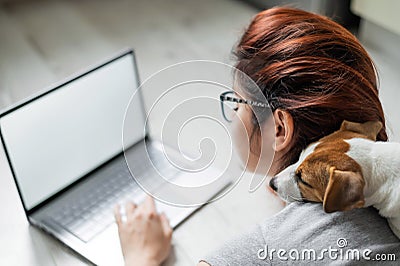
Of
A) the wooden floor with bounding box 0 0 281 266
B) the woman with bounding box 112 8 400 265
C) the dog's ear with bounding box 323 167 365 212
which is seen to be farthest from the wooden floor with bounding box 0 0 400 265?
the dog's ear with bounding box 323 167 365 212

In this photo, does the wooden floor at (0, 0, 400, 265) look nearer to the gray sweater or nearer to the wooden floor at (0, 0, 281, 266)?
the wooden floor at (0, 0, 281, 266)

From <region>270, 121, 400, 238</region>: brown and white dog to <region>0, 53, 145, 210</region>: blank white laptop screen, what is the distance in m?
0.49

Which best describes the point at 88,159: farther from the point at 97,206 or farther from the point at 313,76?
the point at 313,76

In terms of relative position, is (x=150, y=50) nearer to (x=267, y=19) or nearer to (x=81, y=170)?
(x=81, y=170)

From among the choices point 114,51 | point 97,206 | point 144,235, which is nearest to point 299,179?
point 144,235

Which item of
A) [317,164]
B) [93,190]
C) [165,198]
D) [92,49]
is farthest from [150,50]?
[317,164]

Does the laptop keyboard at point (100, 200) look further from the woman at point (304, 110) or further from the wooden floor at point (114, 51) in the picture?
the woman at point (304, 110)

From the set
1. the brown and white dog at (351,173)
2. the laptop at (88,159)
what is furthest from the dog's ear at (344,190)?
the laptop at (88,159)

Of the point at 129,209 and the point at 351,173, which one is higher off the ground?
the point at 351,173

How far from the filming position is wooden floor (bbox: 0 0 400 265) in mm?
1076

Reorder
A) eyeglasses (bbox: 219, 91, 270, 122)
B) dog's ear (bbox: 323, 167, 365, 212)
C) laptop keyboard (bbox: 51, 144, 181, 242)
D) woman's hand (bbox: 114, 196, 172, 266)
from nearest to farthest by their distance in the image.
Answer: dog's ear (bbox: 323, 167, 365, 212) → eyeglasses (bbox: 219, 91, 270, 122) → woman's hand (bbox: 114, 196, 172, 266) → laptop keyboard (bbox: 51, 144, 181, 242)

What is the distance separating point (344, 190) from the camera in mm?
660

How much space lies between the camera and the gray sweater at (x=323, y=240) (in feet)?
2.32

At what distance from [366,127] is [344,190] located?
0.12 meters
